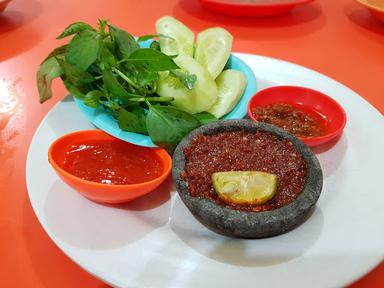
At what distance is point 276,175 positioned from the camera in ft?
3.75

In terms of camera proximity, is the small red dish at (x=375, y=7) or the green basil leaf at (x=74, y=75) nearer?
the green basil leaf at (x=74, y=75)

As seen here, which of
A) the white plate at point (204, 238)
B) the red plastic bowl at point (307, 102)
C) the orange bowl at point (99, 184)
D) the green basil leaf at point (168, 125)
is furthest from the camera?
the red plastic bowl at point (307, 102)

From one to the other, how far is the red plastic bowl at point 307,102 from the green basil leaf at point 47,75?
2.25 ft

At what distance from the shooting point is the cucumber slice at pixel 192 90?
1.41 meters

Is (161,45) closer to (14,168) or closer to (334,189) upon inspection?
(14,168)

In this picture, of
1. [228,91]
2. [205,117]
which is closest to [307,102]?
[228,91]

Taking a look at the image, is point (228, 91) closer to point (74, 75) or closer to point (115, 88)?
point (115, 88)

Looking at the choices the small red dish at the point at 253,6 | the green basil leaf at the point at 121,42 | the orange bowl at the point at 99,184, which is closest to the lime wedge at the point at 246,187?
the orange bowl at the point at 99,184

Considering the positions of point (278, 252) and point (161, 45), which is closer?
point (278, 252)

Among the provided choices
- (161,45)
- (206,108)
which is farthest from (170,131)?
(161,45)

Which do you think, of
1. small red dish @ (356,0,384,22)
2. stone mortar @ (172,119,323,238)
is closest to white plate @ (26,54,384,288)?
stone mortar @ (172,119,323,238)

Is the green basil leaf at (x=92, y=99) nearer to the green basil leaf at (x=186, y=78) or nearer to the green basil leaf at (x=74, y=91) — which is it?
the green basil leaf at (x=74, y=91)

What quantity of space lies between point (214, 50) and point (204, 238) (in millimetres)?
770

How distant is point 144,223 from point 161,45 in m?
0.75
